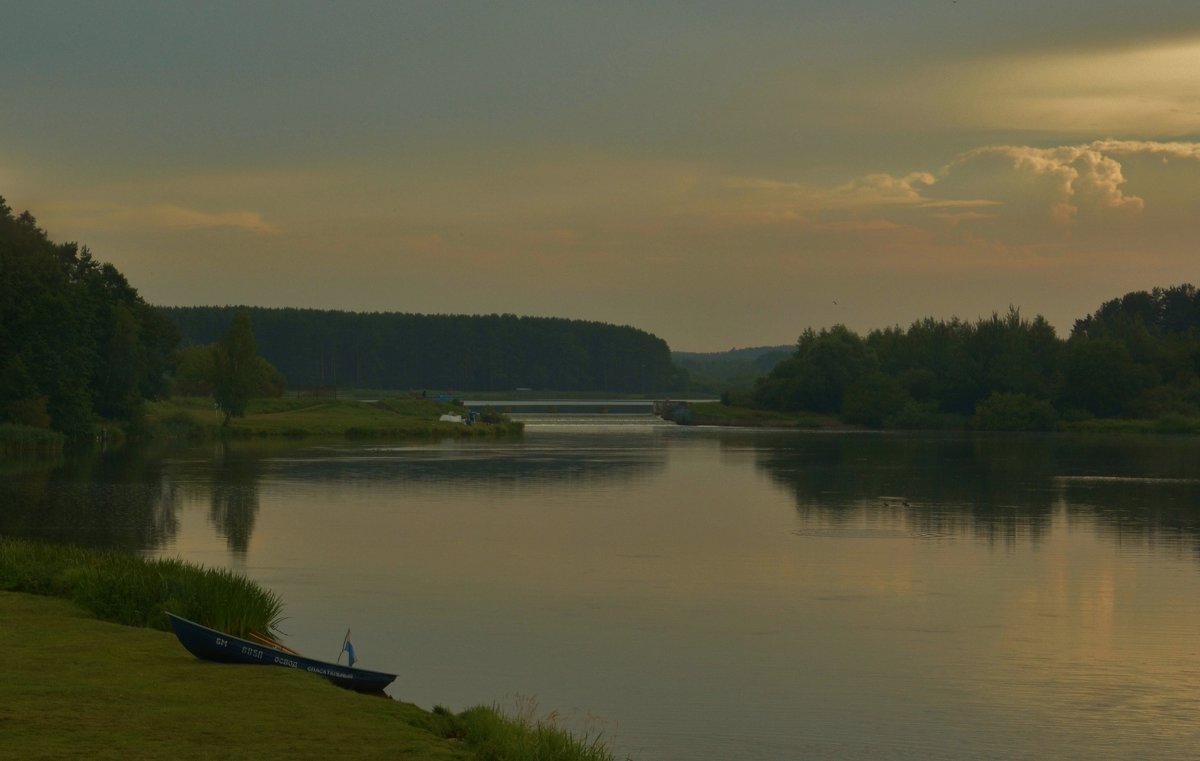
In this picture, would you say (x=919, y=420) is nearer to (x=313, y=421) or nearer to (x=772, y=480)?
(x=313, y=421)

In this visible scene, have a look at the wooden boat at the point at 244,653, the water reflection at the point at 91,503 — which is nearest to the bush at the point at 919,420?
the water reflection at the point at 91,503

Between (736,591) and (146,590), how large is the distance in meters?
15.7

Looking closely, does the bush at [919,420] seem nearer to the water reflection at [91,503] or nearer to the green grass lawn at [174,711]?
the water reflection at [91,503]

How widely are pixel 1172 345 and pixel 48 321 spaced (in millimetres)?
140170

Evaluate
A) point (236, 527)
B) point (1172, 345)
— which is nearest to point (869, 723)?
point (236, 527)

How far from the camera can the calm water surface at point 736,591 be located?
21.6m

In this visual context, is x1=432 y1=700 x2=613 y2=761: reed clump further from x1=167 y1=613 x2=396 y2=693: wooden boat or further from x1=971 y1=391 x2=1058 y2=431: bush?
x1=971 y1=391 x2=1058 y2=431: bush

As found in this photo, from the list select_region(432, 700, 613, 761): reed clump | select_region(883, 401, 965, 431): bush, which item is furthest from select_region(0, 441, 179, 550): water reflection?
select_region(883, 401, 965, 431): bush

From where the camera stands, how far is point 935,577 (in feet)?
122

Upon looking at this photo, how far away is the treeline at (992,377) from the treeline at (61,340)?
311 feet

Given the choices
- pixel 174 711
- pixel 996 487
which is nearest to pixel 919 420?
pixel 996 487

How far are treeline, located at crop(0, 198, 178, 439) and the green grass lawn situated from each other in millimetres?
85803

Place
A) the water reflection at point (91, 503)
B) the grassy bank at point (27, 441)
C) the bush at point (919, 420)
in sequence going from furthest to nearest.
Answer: the bush at point (919, 420) → the grassy bank at point (27, 441) → the water reflection at point (91, 503)

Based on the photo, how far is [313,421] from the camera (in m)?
137
